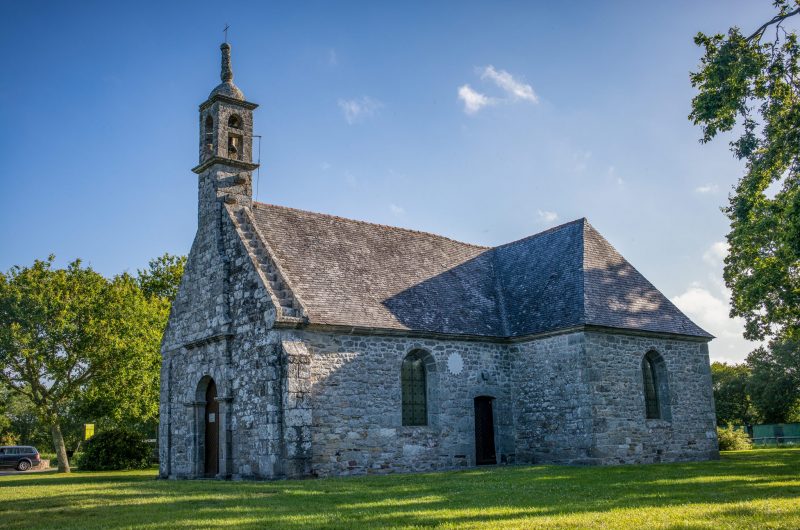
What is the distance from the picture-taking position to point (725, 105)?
1372cm

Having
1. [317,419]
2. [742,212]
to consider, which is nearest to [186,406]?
[317,419]

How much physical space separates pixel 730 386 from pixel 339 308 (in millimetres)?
38457

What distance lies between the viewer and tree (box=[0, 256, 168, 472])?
30859 mm

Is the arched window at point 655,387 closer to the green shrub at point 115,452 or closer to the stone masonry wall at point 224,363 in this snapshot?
the stone masonry wall at point 224,363

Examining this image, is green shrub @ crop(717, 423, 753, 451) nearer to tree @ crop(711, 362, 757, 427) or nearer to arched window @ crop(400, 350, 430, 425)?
arched window @ crop(400, 350, 430, 425)

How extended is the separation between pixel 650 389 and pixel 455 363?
659 centimetres

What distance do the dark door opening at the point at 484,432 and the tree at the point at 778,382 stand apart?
28.9 meters

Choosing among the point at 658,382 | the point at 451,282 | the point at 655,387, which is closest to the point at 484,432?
the point at 451,282

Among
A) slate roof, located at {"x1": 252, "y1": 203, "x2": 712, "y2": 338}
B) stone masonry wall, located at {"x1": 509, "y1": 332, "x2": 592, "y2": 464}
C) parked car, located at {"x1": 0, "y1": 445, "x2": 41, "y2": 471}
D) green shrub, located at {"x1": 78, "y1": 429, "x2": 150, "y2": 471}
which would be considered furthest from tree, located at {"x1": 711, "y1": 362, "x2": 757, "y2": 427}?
parked car, located at {"x1": 0, "y1": 445, "x2": 41, "y2": 471}

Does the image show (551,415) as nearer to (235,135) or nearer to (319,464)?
(319,464)

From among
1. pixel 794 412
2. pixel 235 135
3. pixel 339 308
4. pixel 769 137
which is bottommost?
pixel 794 412

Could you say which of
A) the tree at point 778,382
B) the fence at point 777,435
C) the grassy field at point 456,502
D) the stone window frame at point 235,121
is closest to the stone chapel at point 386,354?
the stone window frame at point 235,121

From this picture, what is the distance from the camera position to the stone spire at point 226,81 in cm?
2319

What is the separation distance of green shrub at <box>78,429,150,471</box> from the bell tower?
13954 mm
